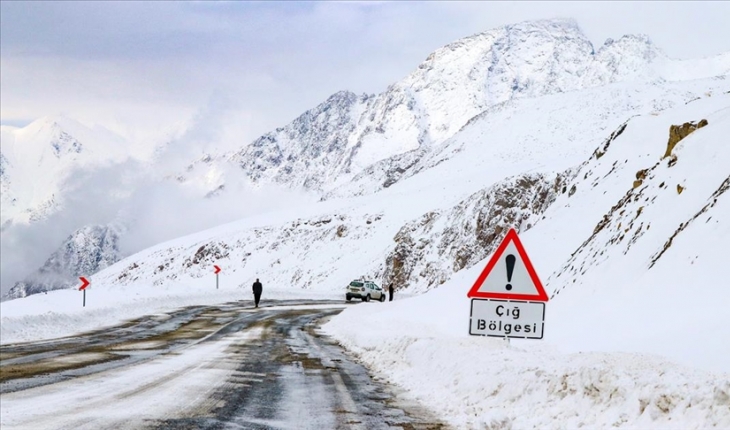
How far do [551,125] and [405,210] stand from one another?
137 ft

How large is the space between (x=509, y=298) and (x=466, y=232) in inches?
2472

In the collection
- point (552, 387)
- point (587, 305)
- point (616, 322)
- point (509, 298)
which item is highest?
point (509, 298)

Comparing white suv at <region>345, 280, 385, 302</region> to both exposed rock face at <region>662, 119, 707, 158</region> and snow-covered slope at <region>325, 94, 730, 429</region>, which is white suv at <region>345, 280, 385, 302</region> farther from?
exposed rock face at <region>662, 119, 707, 158</region>

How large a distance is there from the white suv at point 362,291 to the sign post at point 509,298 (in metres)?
44.0

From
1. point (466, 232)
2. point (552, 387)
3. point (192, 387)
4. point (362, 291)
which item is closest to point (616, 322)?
point (552, 387)

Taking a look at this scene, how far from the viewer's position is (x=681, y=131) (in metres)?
23.2

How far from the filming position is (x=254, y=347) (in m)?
19.3

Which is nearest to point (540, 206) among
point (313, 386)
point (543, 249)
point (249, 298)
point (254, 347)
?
point (249, 298)

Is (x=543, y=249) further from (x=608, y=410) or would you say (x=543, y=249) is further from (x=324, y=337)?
(x=608, y=410)

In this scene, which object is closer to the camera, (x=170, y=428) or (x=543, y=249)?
(x=170, y=428)

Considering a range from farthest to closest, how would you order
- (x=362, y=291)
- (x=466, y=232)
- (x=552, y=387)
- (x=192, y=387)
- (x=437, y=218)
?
(x=437, y=218) → (x=466, y=232) → (x=362, y=291) → (x=192, y=387) → (x=552, y=387)

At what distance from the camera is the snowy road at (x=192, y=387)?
8750mm

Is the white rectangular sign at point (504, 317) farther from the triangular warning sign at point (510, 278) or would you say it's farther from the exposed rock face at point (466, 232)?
the exposed rock face at point (466, 232)

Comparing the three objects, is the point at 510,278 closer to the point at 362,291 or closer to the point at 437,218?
the point at 362,291
